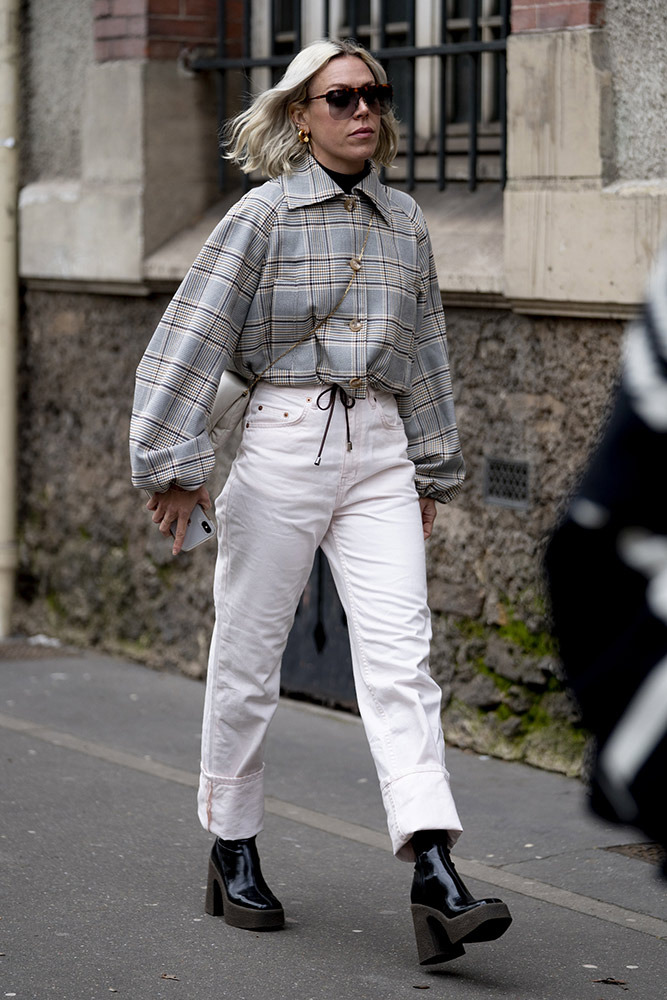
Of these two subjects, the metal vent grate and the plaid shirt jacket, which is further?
the metal vent grate

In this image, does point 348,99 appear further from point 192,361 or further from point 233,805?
point 233,805

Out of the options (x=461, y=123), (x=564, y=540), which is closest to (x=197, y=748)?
(x=461, y=123)

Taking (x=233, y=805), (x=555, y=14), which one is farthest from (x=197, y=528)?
(x=555, y=14)

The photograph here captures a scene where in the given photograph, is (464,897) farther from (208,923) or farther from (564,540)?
(564,540)

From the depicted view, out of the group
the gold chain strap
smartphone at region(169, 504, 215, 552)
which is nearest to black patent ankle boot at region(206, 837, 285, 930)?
smartphone at region(169, 504, 215, 552)

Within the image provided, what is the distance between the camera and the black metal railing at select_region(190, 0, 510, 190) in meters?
5.82

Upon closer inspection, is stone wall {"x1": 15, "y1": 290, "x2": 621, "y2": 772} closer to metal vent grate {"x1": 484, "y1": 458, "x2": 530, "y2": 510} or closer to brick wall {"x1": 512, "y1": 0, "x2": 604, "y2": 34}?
metal vent grate {"x1": 484, "y1": 458, "x2": 530, "y2": 510}

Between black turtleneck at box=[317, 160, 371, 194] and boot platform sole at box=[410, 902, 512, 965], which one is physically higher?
black turtleneck at box=[317, 160, 371, 194]

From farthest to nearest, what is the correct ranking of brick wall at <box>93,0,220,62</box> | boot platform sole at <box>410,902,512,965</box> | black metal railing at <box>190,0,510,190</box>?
1. brick wall at <box>93,0,220,62</box>
2. black metal railing at <box>190,0,510,190</box>
3. boot platform sole at <box>410,902,512,965</box>

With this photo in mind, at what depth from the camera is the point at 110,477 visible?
7.20 meters

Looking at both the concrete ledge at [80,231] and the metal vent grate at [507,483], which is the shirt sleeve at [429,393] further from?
the concrete ledge at [80,231]

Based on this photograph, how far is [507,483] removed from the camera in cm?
547

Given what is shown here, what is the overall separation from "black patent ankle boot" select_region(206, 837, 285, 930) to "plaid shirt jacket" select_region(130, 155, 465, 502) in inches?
34.0

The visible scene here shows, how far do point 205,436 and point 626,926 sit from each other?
152 centimetres
